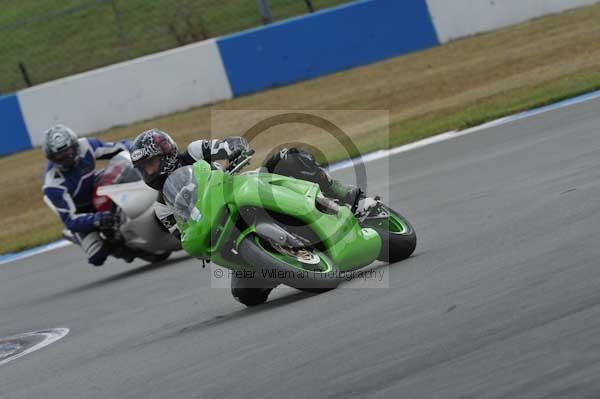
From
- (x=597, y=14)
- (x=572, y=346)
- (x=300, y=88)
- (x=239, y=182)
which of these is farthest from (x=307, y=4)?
(x=572, y=346)

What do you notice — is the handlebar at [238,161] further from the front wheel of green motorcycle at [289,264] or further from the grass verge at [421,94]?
the grass verge at [421,94]

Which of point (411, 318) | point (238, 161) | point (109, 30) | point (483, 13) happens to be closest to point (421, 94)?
point (483, 13)

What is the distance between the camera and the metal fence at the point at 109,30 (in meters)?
21.7

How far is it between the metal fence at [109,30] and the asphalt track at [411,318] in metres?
10.9

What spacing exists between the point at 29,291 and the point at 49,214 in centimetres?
611

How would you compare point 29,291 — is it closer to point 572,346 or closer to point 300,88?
point 572,346

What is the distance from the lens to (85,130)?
20875 millimetres

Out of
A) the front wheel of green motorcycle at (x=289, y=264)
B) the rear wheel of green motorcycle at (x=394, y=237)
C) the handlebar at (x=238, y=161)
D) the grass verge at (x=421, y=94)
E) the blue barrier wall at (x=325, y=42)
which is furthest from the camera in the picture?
the blue barrier wall at (x=325, y=42)

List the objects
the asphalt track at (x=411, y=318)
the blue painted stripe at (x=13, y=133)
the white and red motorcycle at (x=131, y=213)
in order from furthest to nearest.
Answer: the blue painted stripe at (x=13, y=133) < the white and red motorcycle at (x=131, y=213) < the asphalt track at (x=411, y=318)

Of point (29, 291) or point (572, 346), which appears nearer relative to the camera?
point (572, 346)

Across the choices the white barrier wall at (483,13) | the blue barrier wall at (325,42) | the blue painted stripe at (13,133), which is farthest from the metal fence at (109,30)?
the white barrier wall at (483,13)

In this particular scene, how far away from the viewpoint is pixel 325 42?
20.6m

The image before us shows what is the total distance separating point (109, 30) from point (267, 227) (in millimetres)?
17250

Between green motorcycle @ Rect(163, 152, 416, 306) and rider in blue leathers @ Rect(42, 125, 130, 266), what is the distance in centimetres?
405
